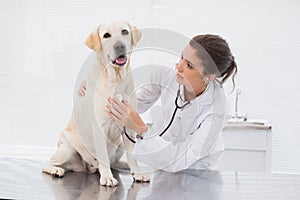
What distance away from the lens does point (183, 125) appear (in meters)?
1.70

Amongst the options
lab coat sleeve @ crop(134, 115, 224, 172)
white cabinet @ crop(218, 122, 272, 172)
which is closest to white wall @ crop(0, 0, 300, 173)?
white cabinet @ crop(218, 122, 272, 172)

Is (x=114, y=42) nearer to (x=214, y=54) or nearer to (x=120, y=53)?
(x=120, y=53)

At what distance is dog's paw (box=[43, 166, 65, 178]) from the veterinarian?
0.78 feet

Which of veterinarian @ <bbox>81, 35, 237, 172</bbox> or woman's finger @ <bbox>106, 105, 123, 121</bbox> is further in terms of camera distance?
veterinarian @ <bbox>81, 35, 237, 172</bbox>

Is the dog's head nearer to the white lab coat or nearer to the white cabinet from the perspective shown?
the white lab coat

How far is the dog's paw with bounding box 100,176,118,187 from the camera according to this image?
122cm

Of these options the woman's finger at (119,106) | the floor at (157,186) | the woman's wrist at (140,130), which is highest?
the woman's finger at (119,106)

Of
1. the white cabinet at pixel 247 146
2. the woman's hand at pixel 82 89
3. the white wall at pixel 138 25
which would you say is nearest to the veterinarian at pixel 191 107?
the woman's hand at pixel 82 89

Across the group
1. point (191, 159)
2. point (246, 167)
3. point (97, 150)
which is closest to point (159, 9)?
point (246, 167)

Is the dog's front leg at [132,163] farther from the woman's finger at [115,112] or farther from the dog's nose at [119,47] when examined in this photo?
the dog's nose at [119,47]

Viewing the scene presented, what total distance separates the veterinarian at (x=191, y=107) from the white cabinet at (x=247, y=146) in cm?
109

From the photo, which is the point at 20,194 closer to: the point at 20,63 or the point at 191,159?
the point at 191,159

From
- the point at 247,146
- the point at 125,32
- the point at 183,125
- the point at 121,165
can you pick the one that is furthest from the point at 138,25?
the point at 125,32

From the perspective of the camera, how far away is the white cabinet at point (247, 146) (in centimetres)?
278
